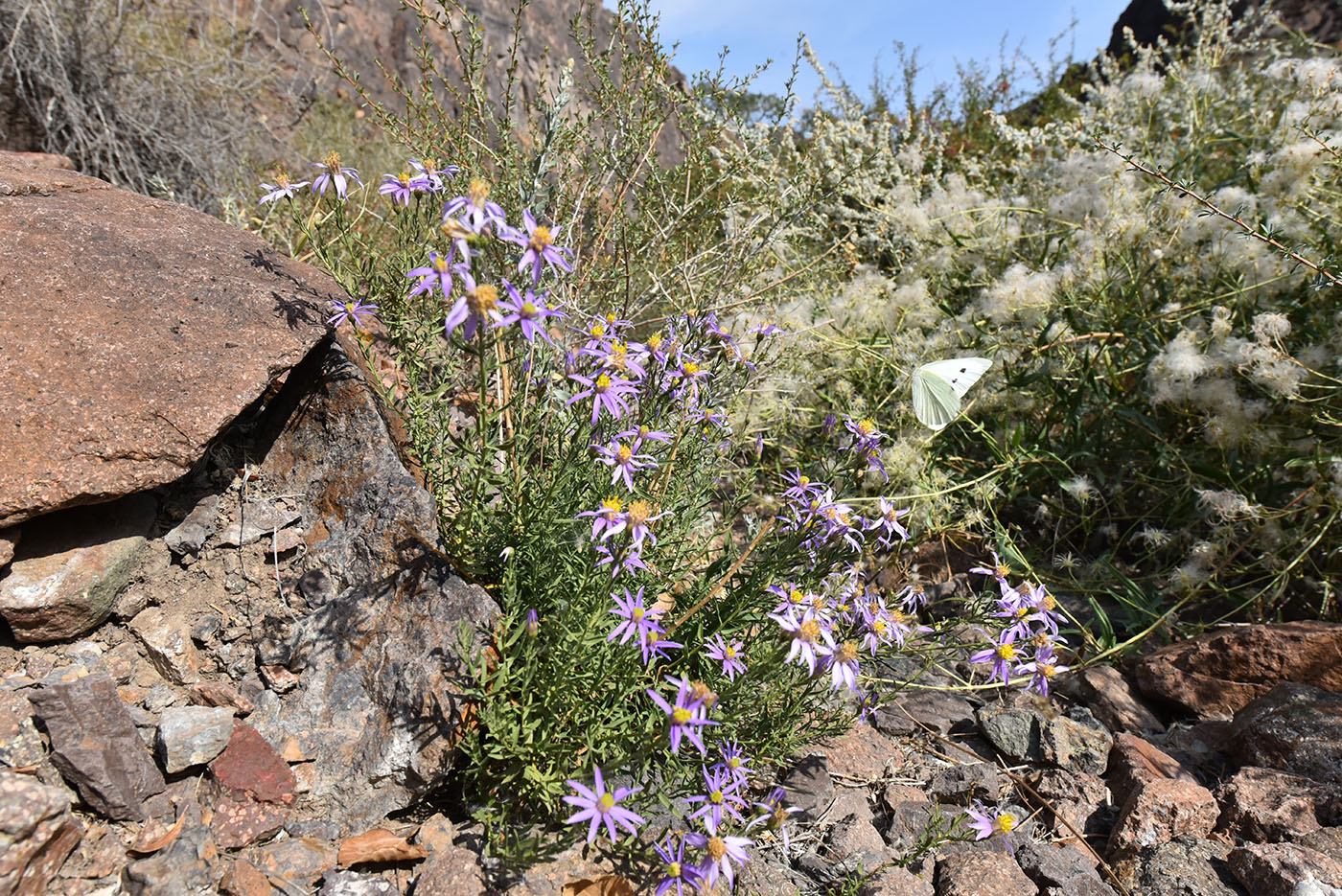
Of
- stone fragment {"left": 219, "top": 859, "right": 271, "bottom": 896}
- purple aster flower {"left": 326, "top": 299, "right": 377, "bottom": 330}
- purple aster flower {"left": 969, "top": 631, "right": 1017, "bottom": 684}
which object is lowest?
stone fragment {"left": 219, "top": 859, "right": 271, "bottom": 896}

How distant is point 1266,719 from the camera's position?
2676 mm

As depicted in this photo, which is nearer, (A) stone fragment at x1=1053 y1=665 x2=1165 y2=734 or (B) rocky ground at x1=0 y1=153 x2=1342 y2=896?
(B) rocky ground at x1=0 y1=153 x2=1342 y2=896

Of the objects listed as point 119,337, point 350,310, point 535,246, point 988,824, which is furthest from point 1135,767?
point 119,337

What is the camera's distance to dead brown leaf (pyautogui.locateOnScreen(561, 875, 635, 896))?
1.94 metres

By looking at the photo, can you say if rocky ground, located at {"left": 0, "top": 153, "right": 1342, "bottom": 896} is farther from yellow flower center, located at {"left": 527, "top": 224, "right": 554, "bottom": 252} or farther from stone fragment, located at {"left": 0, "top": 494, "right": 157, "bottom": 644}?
yellow flower center, located at {"left": 527, "top": 224, "right": 554, "bottom": 252}

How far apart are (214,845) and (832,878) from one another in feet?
5.36

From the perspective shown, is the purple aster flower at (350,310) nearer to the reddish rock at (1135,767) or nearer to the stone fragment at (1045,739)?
the stone fragment at (1045,739)

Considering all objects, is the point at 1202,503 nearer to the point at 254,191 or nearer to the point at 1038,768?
the point at 1038,768

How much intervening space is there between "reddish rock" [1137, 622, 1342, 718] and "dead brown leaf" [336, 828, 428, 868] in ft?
9.47

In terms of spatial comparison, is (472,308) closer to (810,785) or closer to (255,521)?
(255,521)

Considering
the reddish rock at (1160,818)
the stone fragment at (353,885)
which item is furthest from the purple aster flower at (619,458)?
the reddish rock at (1160,818)

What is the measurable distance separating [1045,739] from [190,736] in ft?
9.06

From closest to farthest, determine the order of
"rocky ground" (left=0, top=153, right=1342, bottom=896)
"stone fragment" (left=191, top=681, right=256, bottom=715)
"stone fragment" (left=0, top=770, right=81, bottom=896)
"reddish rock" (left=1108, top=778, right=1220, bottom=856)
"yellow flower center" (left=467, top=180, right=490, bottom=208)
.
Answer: "stone fragment" (left=0, top=770, right=81, bottom=896) < "yellow flower center" (left=467, top=180, right=490, bottom=208) < "rocky ground" (left=0, top=153, right=1342, bottom=896) < "stone fragment" (left=191, top=681, right=256, bottom=715) < "reddish rock" (left=1108, top=778, right=1220, bottom=856)

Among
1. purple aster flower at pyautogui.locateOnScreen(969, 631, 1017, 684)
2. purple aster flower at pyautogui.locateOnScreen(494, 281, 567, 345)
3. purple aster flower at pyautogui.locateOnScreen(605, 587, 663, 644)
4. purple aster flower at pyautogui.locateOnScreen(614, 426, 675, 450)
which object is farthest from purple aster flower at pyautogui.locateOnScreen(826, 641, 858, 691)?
purple aster flower at pyautogui.locateOnScreen(494, 281, 567, 345)
